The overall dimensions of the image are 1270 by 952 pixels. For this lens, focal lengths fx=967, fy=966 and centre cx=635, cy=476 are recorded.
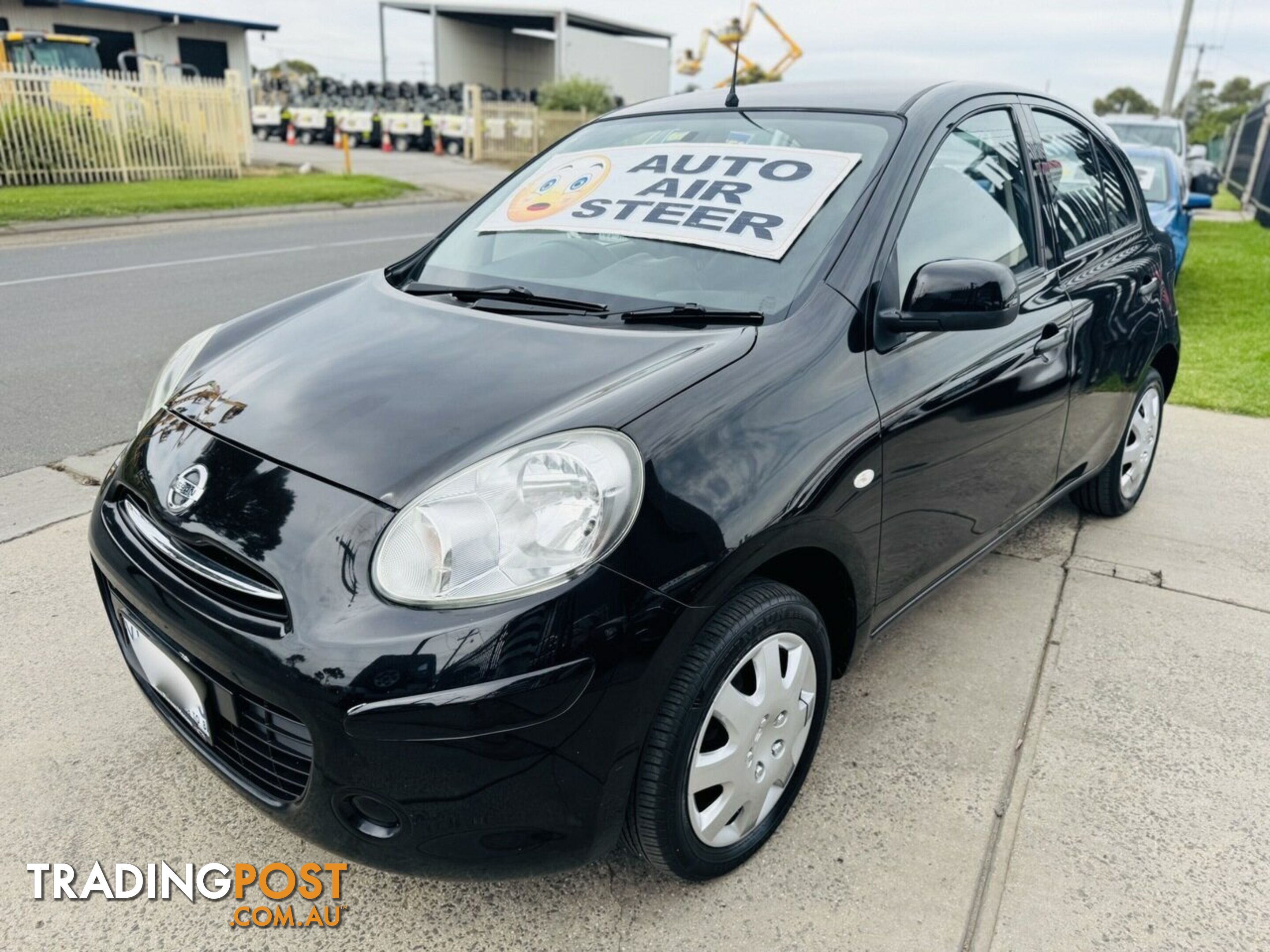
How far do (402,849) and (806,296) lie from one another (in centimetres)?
147

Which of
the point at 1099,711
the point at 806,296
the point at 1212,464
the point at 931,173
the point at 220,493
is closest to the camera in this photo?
the point at 220,493

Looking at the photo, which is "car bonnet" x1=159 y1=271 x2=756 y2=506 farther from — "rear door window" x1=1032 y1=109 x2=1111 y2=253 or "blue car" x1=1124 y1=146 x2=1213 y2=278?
"blue car" x1=1124 y1=146 x2=1213 y2=278

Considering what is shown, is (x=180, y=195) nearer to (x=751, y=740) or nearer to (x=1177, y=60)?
(x=751, y=740)

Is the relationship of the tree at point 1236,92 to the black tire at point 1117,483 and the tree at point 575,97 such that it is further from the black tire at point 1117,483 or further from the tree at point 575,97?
the black tire at point 1117,483

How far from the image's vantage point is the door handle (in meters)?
2.96

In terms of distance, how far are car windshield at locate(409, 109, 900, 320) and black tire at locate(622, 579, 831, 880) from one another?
70 centimetres

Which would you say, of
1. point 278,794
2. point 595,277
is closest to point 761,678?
point 278,794

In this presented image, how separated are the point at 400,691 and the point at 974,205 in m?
2.16

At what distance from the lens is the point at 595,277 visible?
2.59 m

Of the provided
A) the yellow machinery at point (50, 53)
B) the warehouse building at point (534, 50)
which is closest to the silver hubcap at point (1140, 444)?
the yellow machinery at point (50, 53)

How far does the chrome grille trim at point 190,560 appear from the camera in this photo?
1793 millimetres

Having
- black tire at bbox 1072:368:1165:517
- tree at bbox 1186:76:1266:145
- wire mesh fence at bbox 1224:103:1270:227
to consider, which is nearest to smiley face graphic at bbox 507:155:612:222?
black tire at bbox 1072:368:1165:517

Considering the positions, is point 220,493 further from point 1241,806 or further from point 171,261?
point 171,261

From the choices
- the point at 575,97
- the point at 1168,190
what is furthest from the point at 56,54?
the point at 1168,190
